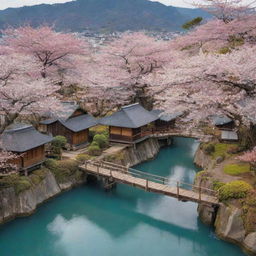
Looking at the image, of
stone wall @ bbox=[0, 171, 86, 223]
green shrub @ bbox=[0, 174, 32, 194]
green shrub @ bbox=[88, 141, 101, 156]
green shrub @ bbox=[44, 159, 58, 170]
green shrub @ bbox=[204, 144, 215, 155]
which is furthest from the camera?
green shrub @ bbox=[204, 144, 215, 155]

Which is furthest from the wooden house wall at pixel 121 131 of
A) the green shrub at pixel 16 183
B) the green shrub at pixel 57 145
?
the green shrub at pixel 16 183

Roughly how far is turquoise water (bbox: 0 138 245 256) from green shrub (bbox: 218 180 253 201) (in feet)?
7.63

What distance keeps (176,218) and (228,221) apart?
3918 mm

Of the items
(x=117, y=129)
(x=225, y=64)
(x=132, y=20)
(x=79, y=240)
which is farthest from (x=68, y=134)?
(x=132, y=20)

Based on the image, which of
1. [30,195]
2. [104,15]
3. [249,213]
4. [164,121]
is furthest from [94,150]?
[104,15]

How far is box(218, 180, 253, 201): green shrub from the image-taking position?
16.2 m

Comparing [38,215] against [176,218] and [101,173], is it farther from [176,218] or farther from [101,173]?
[176,218]

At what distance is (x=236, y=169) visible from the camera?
2005 centimetres

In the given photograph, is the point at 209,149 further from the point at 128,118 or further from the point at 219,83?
the point at 219,83

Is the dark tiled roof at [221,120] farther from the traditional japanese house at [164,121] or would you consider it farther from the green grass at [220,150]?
the traditional japanese house at [164,121]

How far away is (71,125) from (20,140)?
6.66m

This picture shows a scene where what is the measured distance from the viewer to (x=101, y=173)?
73.3 ft

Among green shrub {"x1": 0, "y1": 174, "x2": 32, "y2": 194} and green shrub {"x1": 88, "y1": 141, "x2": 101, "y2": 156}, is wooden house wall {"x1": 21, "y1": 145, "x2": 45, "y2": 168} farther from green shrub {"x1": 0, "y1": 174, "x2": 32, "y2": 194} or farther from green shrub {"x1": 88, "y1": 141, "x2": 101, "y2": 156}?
green shrub {"x1": 88, "y1": 141, "x2": 101, "y2": 156}

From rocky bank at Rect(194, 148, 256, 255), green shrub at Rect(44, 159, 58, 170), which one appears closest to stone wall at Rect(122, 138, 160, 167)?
green shrub at Rect(44, 159, 58, 170)
